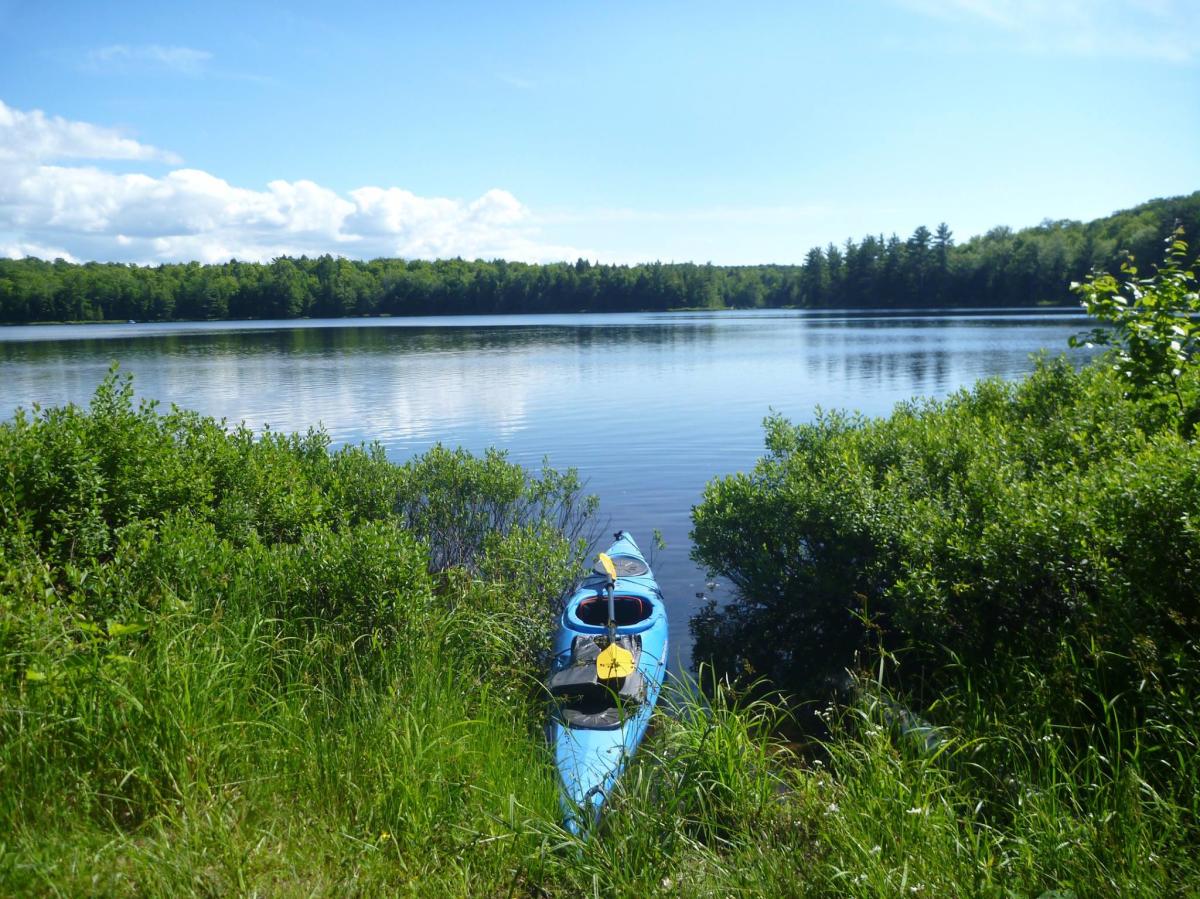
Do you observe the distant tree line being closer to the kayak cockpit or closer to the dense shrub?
the dense shrub

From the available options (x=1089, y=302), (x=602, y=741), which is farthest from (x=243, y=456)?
(x=1089, y=302)

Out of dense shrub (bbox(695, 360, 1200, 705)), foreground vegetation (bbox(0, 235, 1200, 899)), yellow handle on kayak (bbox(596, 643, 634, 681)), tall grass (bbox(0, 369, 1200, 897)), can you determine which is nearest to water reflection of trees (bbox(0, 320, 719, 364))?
dense shrub (bbox(695, 360, 1200, 705))

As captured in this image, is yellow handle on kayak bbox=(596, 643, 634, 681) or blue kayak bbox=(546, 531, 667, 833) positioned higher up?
yellow handle on kayak bbox=(596, 643, 634, 681)

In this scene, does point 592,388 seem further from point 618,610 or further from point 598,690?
point 598,690

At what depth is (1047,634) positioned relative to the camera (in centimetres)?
618

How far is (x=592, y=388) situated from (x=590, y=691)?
27769 mm

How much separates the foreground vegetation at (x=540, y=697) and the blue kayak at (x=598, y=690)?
0.31 meters

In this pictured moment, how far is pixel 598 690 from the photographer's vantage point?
7750 mm

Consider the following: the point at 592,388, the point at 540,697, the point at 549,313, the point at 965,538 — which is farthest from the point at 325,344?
the point at 549,313

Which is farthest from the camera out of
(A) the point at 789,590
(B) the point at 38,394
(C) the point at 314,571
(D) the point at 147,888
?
(B) the point at 38,394

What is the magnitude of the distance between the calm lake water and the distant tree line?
127 feet

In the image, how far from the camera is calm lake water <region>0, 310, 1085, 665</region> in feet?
66.3

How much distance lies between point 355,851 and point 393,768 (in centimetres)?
77

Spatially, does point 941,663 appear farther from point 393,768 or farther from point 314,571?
point 314,571
